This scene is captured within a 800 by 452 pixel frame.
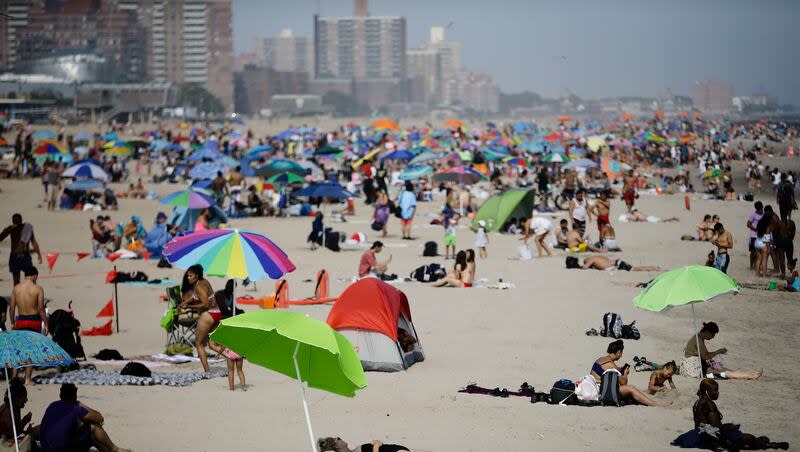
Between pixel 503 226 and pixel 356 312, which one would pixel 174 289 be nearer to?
pixel 356 312

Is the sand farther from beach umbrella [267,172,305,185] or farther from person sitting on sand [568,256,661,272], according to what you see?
beach umbrella [267,172,305,185]

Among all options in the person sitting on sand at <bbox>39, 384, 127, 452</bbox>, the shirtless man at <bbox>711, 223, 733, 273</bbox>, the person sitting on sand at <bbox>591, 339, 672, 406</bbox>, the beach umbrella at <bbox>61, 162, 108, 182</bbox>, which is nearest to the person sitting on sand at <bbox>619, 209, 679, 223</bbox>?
the shirtless man at <bbox>711, 223, 733, 273</bbox>

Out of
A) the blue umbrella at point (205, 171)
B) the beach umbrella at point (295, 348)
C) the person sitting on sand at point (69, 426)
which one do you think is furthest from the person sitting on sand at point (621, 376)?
the blue umbrella at point (205, 171)

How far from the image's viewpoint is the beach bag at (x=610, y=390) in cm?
808

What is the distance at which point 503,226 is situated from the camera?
68.4ft

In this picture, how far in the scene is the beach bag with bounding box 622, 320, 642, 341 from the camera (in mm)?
10617

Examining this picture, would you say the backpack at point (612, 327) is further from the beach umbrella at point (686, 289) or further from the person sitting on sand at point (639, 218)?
the person sitting on sand at point (639, 218)

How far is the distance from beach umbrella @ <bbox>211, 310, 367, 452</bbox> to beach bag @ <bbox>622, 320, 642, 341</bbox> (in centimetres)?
512

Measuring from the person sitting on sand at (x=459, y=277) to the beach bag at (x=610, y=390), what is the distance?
19.5 feet

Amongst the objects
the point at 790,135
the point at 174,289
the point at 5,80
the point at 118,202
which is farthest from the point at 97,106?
the point at 174,289

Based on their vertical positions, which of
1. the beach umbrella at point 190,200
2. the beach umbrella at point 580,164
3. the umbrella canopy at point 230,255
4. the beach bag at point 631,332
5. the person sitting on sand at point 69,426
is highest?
the umbrella canopy at point 230,255

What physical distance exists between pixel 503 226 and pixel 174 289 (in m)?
11.3

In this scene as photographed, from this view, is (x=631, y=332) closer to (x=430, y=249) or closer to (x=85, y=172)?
(x=430, y=249)

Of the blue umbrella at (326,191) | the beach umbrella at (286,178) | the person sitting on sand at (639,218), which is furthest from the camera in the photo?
the beach umbrella at (286,178)
